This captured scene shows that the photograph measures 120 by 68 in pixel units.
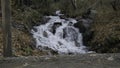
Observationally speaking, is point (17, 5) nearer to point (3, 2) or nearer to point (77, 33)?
point (77, 33)

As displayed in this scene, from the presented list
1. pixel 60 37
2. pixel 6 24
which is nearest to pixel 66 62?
pixel 6 24

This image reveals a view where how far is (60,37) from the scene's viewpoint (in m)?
18.0

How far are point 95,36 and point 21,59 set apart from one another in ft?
38.0

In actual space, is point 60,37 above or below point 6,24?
below

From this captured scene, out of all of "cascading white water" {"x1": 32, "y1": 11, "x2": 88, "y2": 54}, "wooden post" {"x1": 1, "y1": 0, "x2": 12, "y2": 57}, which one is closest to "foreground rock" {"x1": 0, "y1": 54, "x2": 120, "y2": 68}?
"wooden post" {"x1": 1, "y1": 0, "x2": 12, "y2": 57}

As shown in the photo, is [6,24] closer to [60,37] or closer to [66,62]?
[66,62]

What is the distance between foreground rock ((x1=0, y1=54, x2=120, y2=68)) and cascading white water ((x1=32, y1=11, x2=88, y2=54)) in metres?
8.65

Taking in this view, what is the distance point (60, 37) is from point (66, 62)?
1189 centimetres

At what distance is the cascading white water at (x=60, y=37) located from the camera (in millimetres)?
16047

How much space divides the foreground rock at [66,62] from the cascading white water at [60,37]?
8648 millimetres

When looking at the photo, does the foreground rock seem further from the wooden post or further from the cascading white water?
the cascading white water

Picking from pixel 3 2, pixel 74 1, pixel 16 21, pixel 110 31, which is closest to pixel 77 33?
pixel 110 31

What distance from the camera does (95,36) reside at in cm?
1741

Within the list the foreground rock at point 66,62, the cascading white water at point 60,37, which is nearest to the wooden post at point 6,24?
the foreground rock at point 66,62
